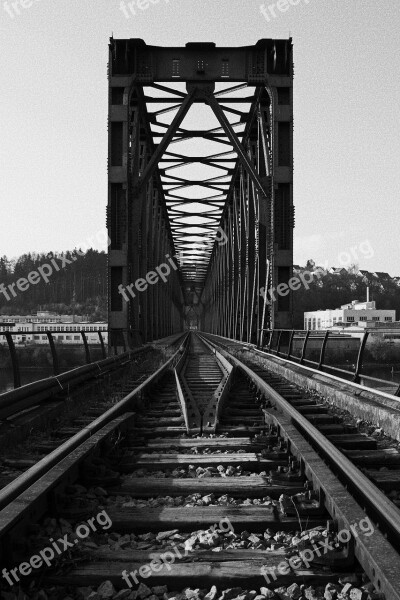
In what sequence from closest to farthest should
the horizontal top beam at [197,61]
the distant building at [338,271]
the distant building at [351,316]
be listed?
the horizontal top beam at [197,61]
the distant building at [351,316]
the distant building at [338,271]

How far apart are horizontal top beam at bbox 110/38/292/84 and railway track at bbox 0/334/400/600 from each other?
46.4 feet

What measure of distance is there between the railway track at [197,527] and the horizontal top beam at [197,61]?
14.2 m

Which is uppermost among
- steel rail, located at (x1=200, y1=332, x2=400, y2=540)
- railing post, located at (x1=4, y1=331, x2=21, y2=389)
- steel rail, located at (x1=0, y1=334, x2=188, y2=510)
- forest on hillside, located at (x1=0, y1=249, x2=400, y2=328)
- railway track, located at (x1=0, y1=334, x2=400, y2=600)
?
forest on hillside, located at (x1=0, y1=249, x2=400, y2=328)

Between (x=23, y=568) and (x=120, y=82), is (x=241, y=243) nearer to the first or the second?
(x=120, y=82)

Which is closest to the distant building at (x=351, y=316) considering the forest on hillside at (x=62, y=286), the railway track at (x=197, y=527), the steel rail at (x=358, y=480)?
the forest on hillside at (x=62, y=286)

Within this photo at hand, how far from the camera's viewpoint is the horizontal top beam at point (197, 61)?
16.2 metres

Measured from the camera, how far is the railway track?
2.26 m

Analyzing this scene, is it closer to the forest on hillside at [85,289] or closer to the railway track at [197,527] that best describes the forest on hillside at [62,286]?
the forest on hillside at [85,289]

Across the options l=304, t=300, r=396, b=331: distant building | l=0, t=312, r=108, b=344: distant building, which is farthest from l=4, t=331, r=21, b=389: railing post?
l=304, t=300, r=396, b=331: distant building

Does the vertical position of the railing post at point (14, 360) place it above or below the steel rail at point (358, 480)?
above

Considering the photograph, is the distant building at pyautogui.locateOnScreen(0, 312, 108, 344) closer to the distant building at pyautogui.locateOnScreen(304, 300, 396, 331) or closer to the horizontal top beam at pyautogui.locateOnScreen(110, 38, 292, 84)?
the horizontal top beam at pyautogui.locateOnScreen(110, 38, 292, 84)

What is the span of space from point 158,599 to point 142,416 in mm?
4127

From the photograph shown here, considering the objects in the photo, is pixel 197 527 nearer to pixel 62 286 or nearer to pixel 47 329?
pixel 47 329

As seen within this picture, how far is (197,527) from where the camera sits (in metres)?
2.87
